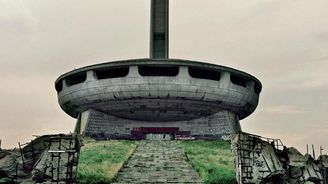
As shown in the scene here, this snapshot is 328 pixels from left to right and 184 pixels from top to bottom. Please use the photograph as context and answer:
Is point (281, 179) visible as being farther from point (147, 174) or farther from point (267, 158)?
point (147, 174)

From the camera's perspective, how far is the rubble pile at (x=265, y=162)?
78.5ft

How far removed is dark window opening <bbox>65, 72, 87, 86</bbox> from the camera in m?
51.0

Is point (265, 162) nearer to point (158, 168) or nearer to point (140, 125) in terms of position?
point (158, 168)

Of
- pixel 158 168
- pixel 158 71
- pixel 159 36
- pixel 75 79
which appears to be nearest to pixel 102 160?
pixel 158 168

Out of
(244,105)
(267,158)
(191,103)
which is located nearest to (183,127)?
(191,103)

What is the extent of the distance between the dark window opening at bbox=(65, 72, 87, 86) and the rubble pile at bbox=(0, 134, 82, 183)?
2664 centimetres

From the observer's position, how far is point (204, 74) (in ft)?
163

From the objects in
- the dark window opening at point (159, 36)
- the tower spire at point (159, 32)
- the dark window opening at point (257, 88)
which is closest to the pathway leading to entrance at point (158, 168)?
the tower spire at point (159, 32)

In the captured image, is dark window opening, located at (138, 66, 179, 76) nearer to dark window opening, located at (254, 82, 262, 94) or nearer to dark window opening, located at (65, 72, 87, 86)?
dark window opening, located at (65, 72, 87, 86)

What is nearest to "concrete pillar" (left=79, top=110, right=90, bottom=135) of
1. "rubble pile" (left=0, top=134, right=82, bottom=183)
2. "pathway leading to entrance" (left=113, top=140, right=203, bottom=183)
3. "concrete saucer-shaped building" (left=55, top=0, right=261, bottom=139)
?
"concrete saucer-shaped building" (left=55, top=0, right=261, bottom=139)

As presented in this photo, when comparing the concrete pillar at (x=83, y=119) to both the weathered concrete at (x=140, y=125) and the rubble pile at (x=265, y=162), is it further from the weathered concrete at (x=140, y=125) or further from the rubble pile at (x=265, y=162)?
the rubble pile at (x=265, y=162)

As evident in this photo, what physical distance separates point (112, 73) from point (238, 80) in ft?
41.7

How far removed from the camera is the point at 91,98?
49125 millimetres

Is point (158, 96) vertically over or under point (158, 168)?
over
